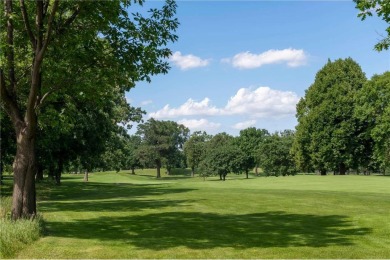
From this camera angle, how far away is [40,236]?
47.5 ft

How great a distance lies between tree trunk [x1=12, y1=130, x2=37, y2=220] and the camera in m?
16.0

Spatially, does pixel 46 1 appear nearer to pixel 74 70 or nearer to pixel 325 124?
pixel 74 70

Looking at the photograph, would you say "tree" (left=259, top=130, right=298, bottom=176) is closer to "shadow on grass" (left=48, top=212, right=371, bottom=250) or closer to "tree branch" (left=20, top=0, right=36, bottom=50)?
"shadow on grass" (left=48, top=212, right=371, bottom=250)

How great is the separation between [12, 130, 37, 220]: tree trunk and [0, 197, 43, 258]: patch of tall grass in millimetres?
868

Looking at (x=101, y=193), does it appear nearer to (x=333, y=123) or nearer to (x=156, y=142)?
(x=333, y=123)

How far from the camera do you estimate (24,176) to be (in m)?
16.1

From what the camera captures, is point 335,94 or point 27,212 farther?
point 335,94

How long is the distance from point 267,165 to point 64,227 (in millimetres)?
92176

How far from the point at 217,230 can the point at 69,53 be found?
9.08 m

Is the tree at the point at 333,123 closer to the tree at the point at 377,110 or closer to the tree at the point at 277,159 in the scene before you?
the tree at the point at 377,110

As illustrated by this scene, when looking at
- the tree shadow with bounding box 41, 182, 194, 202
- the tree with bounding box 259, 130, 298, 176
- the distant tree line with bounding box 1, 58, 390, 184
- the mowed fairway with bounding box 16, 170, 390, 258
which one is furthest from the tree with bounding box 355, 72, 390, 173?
the mowed fairway with bounding box 16, 170, 390, 258

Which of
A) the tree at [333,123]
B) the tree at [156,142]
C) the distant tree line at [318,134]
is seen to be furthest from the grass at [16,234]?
the tree at [156,142]

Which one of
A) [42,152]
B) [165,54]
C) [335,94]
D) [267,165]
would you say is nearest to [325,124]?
[335,94]

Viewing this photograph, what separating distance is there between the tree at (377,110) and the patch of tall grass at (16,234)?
57277mm
